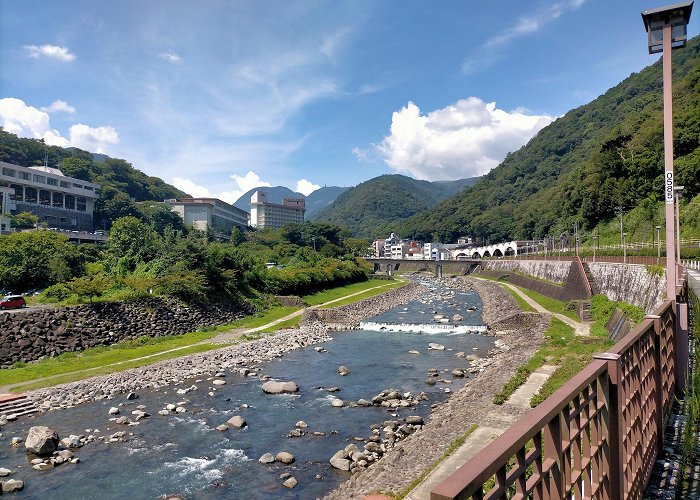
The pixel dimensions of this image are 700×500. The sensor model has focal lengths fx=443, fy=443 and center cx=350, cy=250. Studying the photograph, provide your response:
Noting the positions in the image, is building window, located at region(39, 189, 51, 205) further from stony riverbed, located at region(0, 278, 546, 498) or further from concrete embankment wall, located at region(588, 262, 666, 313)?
concrete embankment wall, located at region(588, 262, 666, 313)

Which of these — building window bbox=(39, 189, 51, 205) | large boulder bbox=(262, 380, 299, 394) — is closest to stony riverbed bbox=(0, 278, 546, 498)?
large boulder bbox=(262, 380, 299, 394)

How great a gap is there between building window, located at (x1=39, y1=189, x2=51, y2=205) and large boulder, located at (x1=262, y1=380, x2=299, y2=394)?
6947cm

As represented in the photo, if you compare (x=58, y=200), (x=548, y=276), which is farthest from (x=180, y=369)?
(x=58, y=200)

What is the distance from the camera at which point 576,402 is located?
382cm

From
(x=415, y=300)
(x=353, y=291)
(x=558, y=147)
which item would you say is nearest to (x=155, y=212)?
(x=353, y=291)

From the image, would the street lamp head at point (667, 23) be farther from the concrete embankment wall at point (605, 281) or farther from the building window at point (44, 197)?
the building window at point (44, 197)

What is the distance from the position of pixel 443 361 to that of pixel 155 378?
54.3ft

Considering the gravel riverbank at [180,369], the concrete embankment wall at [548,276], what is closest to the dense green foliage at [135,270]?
the gravel riverbank at [180,369]

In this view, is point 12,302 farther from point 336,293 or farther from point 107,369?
point 336,293

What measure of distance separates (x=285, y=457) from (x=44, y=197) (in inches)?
3073

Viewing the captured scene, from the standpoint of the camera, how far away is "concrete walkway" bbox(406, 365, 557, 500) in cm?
1054

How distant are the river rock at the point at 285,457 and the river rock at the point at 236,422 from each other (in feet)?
11.0

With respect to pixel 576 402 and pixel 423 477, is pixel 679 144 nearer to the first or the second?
pixel 423 477

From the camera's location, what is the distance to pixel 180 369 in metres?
25.3
